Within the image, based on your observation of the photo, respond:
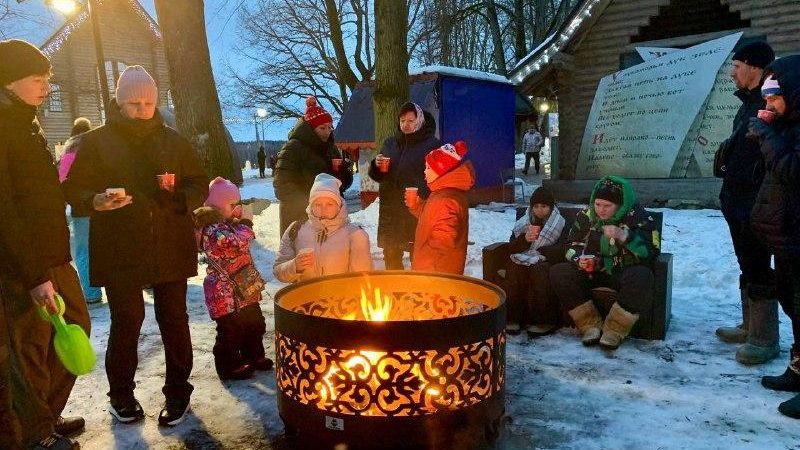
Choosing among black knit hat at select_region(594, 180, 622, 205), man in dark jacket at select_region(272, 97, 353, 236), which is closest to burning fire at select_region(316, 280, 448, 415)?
black knit hat at select_region(594, 180, 622, 205)

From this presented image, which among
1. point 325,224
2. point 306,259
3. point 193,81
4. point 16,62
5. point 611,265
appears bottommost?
point 611,265

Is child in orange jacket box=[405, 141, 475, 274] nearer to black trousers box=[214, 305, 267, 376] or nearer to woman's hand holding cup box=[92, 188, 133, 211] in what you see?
black trousers box=[214, 305, 267, 376]

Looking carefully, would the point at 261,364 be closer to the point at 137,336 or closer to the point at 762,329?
the point at 137,336

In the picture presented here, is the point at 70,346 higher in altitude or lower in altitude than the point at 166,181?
lower

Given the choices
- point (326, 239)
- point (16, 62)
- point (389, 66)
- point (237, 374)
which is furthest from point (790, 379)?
point (389, 66)

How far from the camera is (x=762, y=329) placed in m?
3.98

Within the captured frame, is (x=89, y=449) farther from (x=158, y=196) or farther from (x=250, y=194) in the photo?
(x=250, y=194)

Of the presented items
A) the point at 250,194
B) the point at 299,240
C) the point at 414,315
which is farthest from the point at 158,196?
the point at 250,194

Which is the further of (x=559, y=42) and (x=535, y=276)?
(x=559, y=42)

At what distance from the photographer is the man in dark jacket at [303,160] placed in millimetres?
5199

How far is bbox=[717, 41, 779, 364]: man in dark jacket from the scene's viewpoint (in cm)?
390

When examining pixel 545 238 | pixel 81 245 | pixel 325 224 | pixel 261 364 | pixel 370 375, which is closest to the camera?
pixel 370 375

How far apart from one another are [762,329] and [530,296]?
1.70m

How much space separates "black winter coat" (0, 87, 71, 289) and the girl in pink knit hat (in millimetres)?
980
